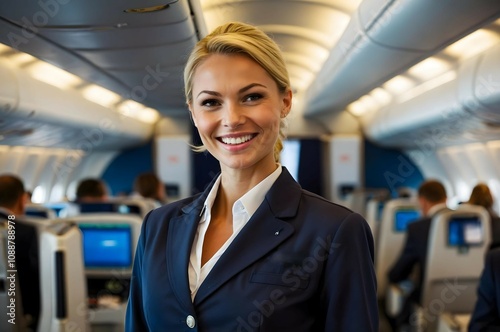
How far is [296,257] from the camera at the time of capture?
4.86 feet

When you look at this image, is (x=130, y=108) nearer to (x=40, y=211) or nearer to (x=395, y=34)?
(x=40, y=211)

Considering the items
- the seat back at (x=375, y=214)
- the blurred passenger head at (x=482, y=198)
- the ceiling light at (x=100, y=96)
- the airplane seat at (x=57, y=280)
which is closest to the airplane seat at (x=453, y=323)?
the blurred passenger head at (x=482, y=198)

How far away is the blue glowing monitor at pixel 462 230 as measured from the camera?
530 centimetres

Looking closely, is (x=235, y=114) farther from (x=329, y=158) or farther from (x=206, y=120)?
(x=329, y=158)

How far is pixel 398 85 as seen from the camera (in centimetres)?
768

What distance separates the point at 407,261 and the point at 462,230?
0.76m

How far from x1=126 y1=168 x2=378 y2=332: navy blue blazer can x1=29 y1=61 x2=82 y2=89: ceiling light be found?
5037mm

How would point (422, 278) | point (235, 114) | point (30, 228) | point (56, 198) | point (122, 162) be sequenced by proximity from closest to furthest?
point (235, 114), point (30, 228), point (422, 278), point (56, 198), point (122, 162)

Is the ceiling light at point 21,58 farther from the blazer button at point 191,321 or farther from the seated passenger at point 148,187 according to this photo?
the blazer button at point 191,321

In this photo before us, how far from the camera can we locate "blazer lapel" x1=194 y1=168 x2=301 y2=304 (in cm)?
150

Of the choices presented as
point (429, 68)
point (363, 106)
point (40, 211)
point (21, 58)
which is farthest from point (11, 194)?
point (363, 106)

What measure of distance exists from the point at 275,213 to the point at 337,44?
3.13m

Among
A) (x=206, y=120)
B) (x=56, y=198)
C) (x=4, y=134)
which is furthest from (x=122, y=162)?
(x=206, y=120)

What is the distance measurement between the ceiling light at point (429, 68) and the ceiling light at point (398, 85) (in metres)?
0.36
